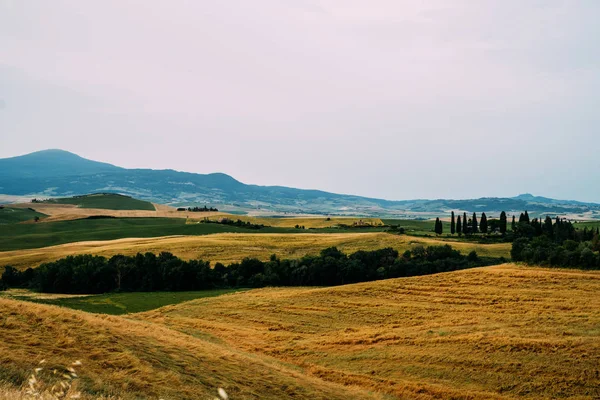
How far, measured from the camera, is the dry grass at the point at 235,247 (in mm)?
97625

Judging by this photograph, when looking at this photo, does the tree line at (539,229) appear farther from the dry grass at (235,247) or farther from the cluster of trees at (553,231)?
the dry grass at (235,247)

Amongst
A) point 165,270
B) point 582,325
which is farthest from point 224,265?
point 582,325

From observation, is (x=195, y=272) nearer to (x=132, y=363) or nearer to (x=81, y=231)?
(x=132, y=363)

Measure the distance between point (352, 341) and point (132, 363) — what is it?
2384cm

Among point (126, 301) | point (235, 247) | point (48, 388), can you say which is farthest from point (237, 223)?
point (48, 388)

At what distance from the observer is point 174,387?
1988 centimetres

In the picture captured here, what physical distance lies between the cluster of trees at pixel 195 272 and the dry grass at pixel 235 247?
1122 centimetres

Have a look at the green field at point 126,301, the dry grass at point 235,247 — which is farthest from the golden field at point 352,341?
the dry grass at point 235,247

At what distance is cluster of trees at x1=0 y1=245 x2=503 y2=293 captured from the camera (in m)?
76.0

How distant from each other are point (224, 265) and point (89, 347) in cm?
6793

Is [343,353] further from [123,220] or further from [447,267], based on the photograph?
[123,220]

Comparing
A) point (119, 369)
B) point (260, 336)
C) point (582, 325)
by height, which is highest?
point (119, 369)

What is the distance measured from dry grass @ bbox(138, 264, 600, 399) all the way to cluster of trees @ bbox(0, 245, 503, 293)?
427 inches

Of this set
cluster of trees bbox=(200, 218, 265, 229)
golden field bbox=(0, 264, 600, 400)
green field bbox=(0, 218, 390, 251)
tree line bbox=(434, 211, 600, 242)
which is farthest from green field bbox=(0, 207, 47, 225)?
tree line bbox=(434, 211, 600, 242)
